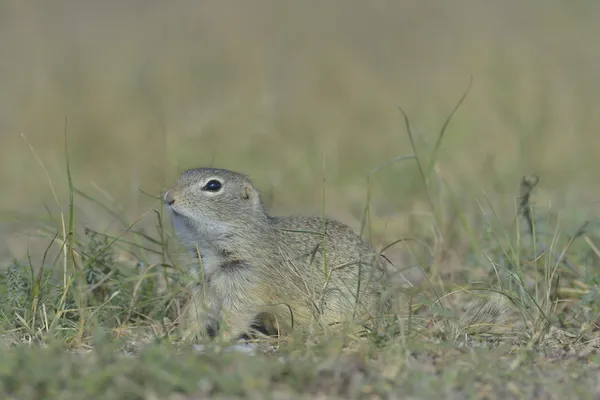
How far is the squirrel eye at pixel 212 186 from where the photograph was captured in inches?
184

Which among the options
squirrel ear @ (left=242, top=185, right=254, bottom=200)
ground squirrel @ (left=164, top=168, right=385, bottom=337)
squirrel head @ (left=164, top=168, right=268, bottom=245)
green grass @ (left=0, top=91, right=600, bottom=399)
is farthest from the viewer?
squirrel ear @ (left=242, top=185, right=254, bottom=200)

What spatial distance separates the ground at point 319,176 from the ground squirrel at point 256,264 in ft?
0.53

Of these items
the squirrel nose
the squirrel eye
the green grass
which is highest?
the squirrel eye

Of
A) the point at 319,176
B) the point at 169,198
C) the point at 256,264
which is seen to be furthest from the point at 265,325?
the point at 319,176

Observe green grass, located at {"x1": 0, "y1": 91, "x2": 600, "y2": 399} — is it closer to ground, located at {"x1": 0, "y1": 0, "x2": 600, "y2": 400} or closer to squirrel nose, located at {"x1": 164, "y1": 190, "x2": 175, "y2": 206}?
ground, located at {"x1": 0, "y1": 0, "x2": 600, "y2": 400}

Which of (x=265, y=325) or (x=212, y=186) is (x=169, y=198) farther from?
(x=265, y=325)

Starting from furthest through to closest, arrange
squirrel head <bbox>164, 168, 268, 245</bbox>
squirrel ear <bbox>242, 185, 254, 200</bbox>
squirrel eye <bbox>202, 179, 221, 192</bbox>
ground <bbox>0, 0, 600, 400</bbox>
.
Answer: squirrel ear <bbox>242, 185, 254, 200</bbox>, squirrel eye <bbox>202, 179, 221, 192</bbox>, squirrel head <bbox>164, 168, 268, 245</bbox>, ground <bbox>0, 0, 600, 400</bbox>

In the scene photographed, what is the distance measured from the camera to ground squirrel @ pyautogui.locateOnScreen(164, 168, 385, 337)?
4.40 m

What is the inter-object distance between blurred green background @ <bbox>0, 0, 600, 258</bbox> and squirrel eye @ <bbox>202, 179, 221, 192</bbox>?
172cm

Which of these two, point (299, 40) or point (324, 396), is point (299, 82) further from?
point (324, 396)

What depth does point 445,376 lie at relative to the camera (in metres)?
3.21

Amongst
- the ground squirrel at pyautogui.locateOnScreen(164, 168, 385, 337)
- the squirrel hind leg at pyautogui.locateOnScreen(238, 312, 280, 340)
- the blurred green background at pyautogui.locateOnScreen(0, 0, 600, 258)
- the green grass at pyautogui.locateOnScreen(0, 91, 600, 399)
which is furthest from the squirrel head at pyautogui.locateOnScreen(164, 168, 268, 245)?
the blurred green background at pyautogui.locateOnScreen(0, 0, 600, 258)

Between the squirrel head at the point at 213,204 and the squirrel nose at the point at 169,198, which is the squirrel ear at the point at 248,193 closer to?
the squirrel head at the point at 213,204

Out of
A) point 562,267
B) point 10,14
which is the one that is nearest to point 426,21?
point 10,14
